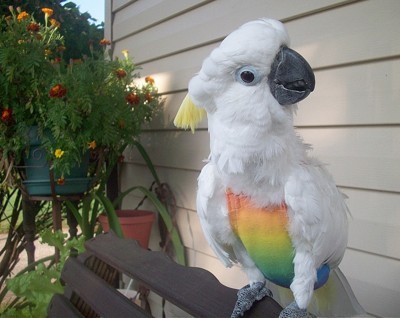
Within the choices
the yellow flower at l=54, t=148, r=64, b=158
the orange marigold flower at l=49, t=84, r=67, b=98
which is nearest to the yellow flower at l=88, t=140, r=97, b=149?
the yellow flower at l=54, t=148, r=64, b=158

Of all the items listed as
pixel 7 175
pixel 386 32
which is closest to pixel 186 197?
pixel 7 175

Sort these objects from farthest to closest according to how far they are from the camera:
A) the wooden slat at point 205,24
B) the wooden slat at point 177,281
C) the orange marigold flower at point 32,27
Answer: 1. the orange marigold flower at point 32,27
2. the wooden slat at point 205,24
3. the wooden slat at point 177,281

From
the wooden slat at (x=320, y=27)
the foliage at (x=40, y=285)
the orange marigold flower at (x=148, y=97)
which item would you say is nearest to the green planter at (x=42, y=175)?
the foliage at (x=40, y=285)

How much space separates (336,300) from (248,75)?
22.1 inches

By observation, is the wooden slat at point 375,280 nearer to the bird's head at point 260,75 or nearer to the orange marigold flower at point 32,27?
the bird's head at point 260,75

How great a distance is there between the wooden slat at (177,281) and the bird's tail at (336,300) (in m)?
0.20

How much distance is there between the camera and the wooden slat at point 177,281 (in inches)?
31.4

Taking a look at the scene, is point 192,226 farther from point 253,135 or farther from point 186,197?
point 253,135

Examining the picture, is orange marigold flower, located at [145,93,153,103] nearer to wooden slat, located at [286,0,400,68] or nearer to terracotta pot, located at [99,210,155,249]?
terracotta pot, located at [99,210,155,249]

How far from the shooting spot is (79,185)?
1.94m

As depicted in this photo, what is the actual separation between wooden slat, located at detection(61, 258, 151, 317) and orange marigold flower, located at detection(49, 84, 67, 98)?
71cm

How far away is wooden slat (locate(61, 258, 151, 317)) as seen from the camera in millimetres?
977

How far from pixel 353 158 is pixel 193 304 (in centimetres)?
72

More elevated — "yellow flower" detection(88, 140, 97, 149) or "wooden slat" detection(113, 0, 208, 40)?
"wooden slat" detection(113, 0, 208, 40)
